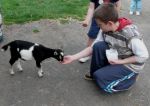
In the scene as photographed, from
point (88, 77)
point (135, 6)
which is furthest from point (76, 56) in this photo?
point (135, 6)

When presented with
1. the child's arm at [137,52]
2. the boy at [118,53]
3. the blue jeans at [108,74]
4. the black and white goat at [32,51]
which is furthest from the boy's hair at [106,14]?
the black and white goat at [32,51]

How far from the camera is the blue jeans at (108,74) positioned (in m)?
3.73

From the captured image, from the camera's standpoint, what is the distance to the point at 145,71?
4379 mm

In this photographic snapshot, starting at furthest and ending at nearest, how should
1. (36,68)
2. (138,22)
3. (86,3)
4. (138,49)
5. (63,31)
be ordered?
(86,3) → (138,22) → (63,31) → (36,68) → (138,49)

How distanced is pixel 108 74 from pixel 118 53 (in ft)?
0.86

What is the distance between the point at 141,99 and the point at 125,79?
0.29m

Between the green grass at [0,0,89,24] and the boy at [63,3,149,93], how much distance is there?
2298 millimetres

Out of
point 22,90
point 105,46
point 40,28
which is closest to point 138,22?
point 40,28

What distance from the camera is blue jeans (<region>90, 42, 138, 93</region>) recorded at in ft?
12.2

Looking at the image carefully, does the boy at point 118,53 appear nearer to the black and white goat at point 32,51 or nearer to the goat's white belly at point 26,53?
the black and white goat at point 32,51

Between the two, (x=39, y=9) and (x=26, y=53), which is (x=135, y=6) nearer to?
(x=39, y=9)

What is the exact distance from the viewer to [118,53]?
12.2 ft

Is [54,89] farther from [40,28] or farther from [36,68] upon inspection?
[40,28]

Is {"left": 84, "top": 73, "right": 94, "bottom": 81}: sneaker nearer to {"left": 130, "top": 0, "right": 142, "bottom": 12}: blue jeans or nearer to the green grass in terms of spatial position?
the green grass
